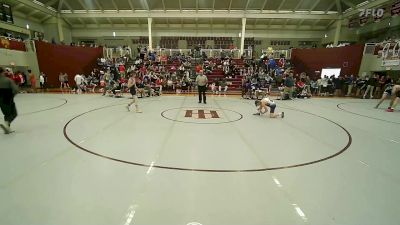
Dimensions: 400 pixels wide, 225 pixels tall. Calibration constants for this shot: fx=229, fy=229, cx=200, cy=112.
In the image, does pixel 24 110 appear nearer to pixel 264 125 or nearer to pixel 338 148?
pixel 264 125

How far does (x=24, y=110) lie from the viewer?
8.52 m

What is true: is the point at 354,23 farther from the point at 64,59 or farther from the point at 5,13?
the point at 5,13

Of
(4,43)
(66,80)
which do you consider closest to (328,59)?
(66,80)

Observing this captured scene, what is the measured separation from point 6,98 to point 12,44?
14049 millimetres

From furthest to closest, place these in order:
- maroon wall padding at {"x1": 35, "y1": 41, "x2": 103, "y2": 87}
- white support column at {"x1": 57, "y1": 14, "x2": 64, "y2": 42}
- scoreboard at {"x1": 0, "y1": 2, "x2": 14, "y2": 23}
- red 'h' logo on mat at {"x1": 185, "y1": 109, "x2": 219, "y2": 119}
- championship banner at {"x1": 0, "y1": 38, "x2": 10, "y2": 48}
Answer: white support column at {"x1": 57, "y1": 14, "x2": 64, "y2": 42}
maroon wall padding at {"x1": 35, "y1": 41, "x2": 103, "y2": 87}
scoreboard at {"x1": 0, "y1": 2, "x2": 14, "y2": 23}
championship banner at {"x1": 0, "y1": 38, "x2": 10, "y2": 48}
red 'h' logo on mat at {"x1": 185, "y1": 109, "x2": 219, "y2": 119}

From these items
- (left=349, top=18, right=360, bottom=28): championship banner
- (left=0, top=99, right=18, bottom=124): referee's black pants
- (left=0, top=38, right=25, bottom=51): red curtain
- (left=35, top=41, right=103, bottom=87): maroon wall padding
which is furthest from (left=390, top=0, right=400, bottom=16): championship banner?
(left=0, top=38, right=25, bottom=51): red curtain

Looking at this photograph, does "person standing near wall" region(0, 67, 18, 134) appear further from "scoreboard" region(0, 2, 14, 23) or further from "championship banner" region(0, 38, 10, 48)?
"scoreboard" region(0, 2, 14, 23)

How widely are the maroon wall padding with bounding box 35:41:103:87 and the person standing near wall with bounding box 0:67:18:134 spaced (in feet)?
47.5

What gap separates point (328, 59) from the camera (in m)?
19.4

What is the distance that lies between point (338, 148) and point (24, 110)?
1020 cm

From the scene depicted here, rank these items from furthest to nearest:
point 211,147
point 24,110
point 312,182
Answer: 1. point 24,110
2. point 211,147
3. point 312,182

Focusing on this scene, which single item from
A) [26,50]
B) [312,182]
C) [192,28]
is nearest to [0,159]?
[312,182]

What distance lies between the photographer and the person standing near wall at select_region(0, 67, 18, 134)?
542cm

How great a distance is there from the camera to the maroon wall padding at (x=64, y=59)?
57.8ft
